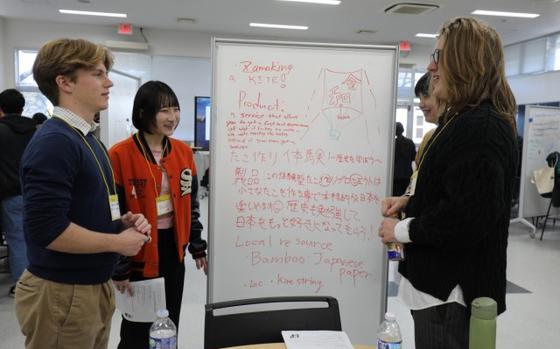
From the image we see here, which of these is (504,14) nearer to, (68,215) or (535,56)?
(535,56)

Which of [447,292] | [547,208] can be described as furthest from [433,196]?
[547,208]

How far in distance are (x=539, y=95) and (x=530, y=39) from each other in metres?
1.15

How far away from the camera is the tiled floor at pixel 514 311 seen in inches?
108

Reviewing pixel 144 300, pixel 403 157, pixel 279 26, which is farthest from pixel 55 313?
pixel 279 26

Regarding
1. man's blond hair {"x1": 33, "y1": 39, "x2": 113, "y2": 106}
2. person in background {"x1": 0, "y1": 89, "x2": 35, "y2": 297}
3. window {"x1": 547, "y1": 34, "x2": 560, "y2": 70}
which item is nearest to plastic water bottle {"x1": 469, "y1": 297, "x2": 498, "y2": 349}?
man's blond hair {"x1": 33, "y1": 39, "x2": 113, "y2": 106}

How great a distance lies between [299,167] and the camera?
217 cm

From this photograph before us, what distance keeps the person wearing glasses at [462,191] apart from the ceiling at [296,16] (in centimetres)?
548

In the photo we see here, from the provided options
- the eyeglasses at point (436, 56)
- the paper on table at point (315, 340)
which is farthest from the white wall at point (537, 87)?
the paper on table at point (315, 340)

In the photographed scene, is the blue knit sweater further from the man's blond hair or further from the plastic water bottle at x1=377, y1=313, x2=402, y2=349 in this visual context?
the plastic water bottle at x1=377, y1=313, x2=402, y2=349

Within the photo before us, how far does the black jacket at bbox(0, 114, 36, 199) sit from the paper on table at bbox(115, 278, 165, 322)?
6.23 feet

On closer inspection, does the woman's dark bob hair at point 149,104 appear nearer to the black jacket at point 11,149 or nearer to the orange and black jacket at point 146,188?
the orange and black jacket at point 146,188

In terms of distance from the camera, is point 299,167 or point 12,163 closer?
point 299,167

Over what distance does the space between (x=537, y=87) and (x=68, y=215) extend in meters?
9.52

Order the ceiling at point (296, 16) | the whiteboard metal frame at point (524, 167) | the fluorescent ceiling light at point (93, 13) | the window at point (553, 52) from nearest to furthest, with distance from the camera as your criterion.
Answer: the whiteboard metal frame at point (524, 167)
the ceiling at point (296, 16)
the fluorescent ceiling light at point (93, 13)
the window at point (553, 52)
